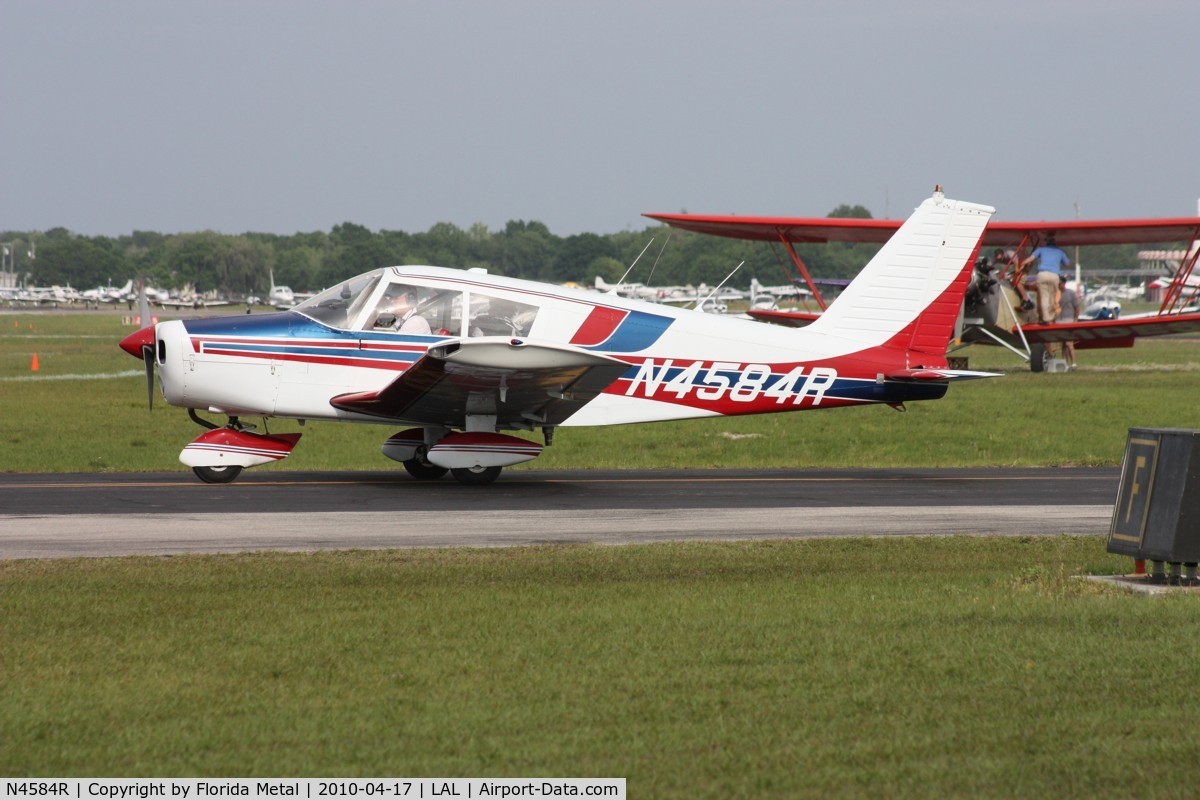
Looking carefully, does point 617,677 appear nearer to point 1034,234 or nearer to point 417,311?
point 417,311

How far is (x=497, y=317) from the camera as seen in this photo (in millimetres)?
13523

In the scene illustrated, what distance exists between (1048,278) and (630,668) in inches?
1134

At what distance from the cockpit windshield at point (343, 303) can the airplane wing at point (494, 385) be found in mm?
830

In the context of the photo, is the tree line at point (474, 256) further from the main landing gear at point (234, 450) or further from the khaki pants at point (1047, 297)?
the main landing gear at point (234, 450)

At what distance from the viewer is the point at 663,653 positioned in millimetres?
6113

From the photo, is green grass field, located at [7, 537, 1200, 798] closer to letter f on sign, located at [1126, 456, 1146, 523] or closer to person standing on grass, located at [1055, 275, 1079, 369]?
letter f on sign, located at [1126, 456, 1146, 523]

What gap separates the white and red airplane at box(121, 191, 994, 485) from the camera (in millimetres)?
13273

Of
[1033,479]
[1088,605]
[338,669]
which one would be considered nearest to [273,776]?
[338,669]

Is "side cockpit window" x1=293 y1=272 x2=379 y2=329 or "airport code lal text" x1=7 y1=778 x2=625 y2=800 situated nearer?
"airport code lal text" x1=7 y1=778 x2=625 y2=800

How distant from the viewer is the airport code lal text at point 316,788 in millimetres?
4316

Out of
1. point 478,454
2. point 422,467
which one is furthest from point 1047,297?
point 478,454

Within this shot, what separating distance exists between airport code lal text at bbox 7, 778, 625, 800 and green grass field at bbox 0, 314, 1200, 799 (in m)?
0.09

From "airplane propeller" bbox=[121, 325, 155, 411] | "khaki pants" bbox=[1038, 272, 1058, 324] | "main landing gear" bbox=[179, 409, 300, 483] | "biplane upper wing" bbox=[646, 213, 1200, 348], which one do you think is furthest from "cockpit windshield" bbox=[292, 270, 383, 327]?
"khaki pants" bbox=[1038, 272, 1058, 324]

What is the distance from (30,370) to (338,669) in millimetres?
32230
